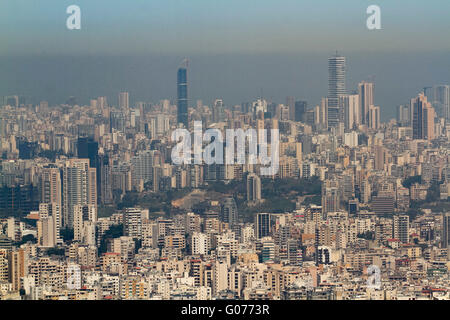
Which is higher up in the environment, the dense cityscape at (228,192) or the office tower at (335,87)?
the office tower at (335,87)

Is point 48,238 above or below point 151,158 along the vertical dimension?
below

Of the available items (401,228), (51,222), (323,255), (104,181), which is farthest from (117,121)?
(401,228)

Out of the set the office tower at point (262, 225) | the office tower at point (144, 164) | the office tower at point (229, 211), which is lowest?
the office tower at point (262, 225)

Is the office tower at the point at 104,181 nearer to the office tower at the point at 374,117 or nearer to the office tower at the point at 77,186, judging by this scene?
the office tower at the point at 77,186

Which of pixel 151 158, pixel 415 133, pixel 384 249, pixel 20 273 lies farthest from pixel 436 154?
pixel 20 273

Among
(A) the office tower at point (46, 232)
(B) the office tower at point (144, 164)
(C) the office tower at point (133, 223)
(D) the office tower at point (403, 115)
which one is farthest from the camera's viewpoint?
(D) the office tower at point (403, 115)

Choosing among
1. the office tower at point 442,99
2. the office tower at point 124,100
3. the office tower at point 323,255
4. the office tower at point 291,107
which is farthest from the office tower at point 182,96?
the office tower at point 442,99

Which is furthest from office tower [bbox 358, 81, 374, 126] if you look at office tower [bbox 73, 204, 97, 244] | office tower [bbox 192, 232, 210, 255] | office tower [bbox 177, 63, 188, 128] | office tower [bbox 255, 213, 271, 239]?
office tower [bbox 73, 204, 97, 244]
